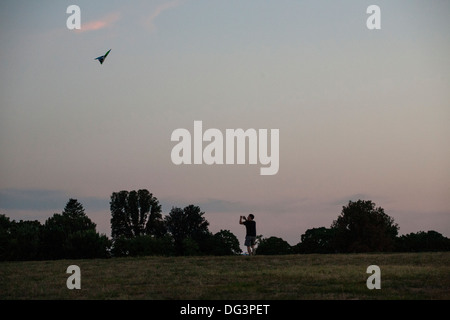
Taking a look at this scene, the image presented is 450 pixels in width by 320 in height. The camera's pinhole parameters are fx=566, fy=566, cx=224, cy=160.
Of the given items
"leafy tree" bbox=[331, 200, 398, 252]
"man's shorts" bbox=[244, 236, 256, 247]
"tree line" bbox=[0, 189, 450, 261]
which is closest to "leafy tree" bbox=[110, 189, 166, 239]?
"tree line" bbox=[0, 189, 450, 261]

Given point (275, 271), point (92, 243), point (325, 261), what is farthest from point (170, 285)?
point (92, 243)

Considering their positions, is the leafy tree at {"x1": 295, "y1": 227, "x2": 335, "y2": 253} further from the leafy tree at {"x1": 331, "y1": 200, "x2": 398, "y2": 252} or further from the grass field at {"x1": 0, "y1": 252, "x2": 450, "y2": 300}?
the grass field at {"x1": 0, "y1": 252, "x2": 450, "y2": 300}

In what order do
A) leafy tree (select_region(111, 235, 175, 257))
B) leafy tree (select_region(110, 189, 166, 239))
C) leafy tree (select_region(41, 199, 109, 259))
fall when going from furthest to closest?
1. leafy tree (select_region(110, 189, 166, 239))
2. leafy tree (select_region(111, 235, 175, 257))
3. leafy tree (select_region(41, 199, 109, 259))

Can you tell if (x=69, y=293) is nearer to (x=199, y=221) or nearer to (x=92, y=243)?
(x=92, y=243)

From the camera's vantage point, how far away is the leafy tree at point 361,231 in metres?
63.0

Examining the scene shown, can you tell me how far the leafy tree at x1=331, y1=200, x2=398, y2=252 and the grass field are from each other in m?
32.7

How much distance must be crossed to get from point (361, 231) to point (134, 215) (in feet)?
185

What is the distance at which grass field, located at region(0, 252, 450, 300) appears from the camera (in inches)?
746

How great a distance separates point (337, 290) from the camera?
19.3 metres

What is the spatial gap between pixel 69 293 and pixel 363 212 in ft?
170

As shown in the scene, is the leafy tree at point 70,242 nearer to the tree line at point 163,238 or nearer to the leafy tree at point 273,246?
the tree line at point 163,238

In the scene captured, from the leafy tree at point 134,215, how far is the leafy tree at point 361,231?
50.3 metres

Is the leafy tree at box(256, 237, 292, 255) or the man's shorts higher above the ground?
the man's shorts

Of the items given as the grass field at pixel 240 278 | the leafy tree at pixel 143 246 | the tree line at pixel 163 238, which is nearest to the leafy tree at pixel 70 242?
the tree line at pixel 163 238
